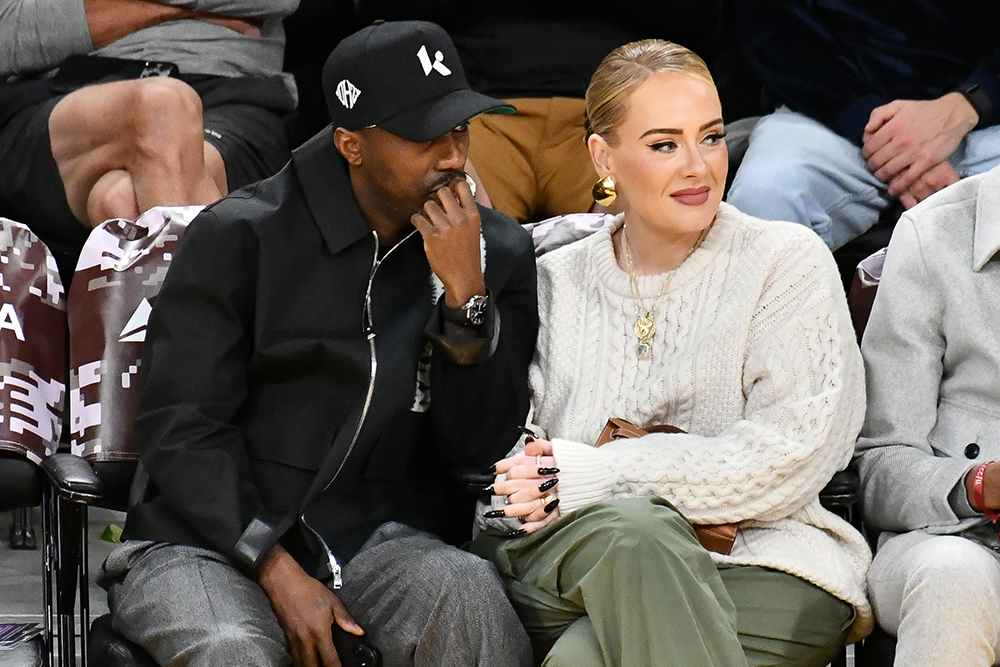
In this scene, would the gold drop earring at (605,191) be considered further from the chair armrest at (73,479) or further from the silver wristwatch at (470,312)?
the chair armrest at (73,479)

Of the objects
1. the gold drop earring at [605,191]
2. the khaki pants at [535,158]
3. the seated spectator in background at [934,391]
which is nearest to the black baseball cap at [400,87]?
the gold drop earring at [605,191]

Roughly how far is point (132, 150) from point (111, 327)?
0.88 meters

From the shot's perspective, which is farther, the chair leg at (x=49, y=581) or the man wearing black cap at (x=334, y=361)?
the chair leg at (x=49, y=581)

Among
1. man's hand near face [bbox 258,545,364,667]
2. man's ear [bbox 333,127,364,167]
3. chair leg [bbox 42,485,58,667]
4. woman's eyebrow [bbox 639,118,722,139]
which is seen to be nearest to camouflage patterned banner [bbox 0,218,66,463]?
chair leg [bbox 42,485,58,667]

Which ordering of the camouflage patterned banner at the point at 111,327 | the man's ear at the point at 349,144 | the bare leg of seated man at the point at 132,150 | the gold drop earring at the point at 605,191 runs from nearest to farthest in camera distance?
the man's ear at the point at 349,144, the gold drop earring at the point at 605,191, the camouflage patterned banner at the point at 111,327, the bare leg of seated man at the point at 132,150

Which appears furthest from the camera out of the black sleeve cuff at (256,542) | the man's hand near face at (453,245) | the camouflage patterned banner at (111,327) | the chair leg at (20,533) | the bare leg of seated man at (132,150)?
the chair leg at (20,533)

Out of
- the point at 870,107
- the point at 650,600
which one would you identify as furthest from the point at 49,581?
the point at 870,107

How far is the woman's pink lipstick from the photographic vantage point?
291 cm

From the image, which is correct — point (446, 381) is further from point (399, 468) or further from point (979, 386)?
point (979, 386)

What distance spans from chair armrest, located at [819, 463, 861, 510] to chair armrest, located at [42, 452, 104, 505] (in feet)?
4.28

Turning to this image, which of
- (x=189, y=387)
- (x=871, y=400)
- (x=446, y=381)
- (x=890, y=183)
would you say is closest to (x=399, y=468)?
(x=446, y=381)

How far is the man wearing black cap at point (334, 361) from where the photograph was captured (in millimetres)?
2756

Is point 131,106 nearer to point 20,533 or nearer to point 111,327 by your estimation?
point 111,327

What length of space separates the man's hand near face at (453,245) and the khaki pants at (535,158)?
54.9 inches
